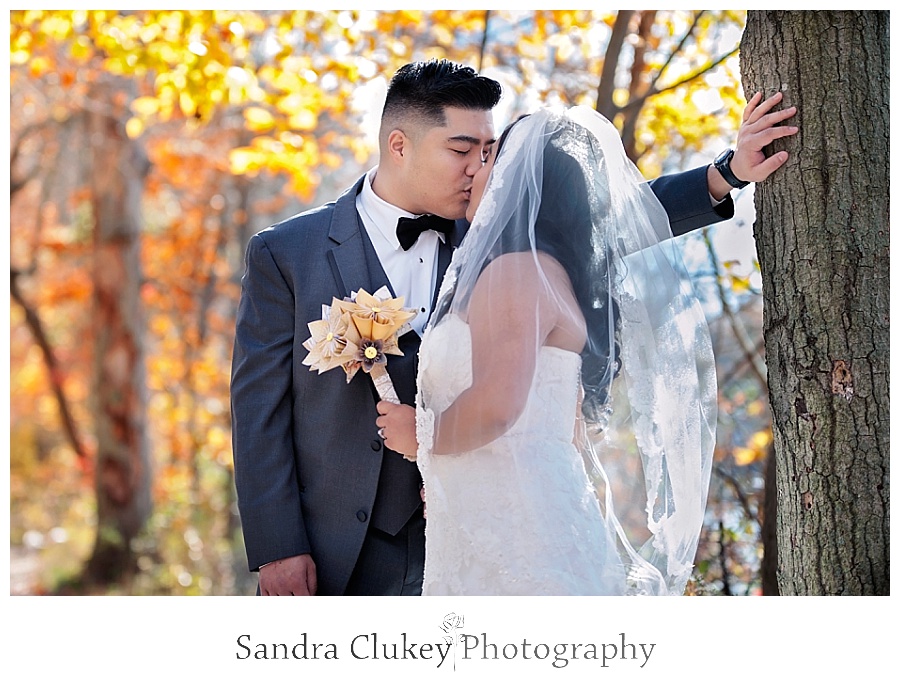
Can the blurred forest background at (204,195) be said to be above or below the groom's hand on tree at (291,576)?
above

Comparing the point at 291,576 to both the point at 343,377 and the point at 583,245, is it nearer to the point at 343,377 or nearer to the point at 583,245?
the point at 343,377

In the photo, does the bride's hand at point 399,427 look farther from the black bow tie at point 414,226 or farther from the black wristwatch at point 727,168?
the black wristwatch at point 727,168

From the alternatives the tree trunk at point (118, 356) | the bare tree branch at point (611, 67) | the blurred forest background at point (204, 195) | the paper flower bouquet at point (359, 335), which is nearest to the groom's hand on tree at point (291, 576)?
the paper flower bouquet at point (359, 335)

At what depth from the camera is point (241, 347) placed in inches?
98.9

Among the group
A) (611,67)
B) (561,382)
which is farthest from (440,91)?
Answer: (611,67)

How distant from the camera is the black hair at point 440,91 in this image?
2.54 m

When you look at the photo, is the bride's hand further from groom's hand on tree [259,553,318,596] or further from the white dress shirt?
groom's hand on tree [259,553,318,596]

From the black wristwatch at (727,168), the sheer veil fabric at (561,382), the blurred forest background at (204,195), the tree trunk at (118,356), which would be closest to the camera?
the sheer veil fabric at (561,382)

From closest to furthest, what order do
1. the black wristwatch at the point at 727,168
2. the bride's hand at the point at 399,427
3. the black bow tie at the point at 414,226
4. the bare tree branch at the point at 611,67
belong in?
the bride's hand at the point at 399,427 → the black wristwatch at the point at 727,168 → the black bow tie at the point at 414,226 → the bare tree branch at the point at 611,67

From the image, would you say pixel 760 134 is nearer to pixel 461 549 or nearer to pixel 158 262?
pixel 461 549

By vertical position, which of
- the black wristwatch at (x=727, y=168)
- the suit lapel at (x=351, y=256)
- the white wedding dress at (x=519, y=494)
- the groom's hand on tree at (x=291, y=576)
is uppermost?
the black wristwatch at (x=727, y=168)

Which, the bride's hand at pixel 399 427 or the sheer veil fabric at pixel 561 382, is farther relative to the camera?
the bride's hand at pixel 399 427
